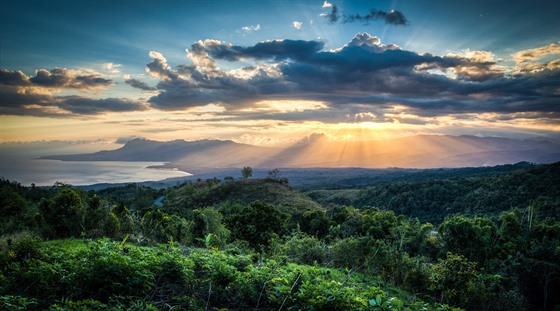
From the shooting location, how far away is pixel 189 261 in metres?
6.80

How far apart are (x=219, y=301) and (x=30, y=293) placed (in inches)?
138

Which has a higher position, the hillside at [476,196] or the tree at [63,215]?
the tree at [63,215]

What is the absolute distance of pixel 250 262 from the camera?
7.86 meters

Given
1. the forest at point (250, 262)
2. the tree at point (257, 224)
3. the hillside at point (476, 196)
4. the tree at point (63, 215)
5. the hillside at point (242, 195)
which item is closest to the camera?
the forest at point (250, 262)

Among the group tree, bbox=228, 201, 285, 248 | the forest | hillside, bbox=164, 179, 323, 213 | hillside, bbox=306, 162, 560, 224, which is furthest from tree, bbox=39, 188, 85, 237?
hillside, bbox=306, 162, 560, 224

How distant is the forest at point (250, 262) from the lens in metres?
5.73

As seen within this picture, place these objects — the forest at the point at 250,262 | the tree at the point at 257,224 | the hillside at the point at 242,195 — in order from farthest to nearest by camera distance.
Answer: the hillside at the point at 242,195 < the tree at the point at 257,224 < the forest at the point at 250,262

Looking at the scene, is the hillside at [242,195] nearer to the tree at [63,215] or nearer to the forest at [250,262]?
the forest at [250,262]

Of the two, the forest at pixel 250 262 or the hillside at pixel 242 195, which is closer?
the forest at pixel 250 262

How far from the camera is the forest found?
5730mm

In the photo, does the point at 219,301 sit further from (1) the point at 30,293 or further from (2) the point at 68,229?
(2) the point at 68,229

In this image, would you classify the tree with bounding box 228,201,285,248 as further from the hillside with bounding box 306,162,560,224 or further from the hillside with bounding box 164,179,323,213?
the hillside with bounding box 306,162,560,224

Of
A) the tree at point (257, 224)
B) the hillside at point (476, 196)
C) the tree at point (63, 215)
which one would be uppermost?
the tree at point (63, 215)

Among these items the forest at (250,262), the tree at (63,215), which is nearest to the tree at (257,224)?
the forest at (250,262)
